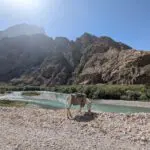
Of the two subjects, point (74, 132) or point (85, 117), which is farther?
point (85, 117)

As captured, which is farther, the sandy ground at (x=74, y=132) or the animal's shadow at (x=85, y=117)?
the animal's shadow at (x=85, y=117)

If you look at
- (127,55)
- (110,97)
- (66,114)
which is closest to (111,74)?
(127,55)

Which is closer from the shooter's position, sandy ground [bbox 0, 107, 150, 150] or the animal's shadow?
sandy ground [bbox 0, 107, 150, 150]

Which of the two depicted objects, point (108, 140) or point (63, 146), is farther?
point (108, 140)

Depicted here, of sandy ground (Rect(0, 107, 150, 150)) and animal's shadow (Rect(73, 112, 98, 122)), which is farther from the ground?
animal's shadow (Rect(73, 112, 98, 122))

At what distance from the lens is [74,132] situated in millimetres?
15602

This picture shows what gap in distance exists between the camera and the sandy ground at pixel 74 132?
41.9ft

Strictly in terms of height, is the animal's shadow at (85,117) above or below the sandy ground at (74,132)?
above

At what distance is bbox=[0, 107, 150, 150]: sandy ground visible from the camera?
12.8m

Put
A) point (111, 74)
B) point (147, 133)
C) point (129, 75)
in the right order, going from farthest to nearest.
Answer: point (111, 74)
point (129, 75)
point (147, 133)

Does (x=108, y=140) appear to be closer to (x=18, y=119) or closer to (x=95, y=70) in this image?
(x=18, y=119)

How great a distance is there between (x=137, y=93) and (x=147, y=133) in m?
70.0

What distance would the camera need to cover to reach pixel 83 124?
17375 millimetres

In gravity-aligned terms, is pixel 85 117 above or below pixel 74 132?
above
